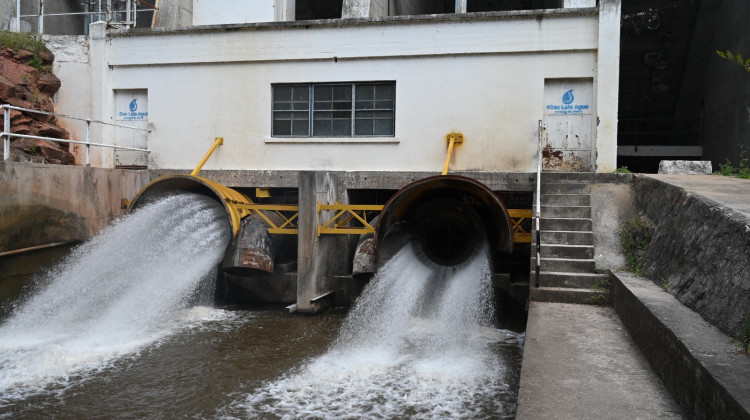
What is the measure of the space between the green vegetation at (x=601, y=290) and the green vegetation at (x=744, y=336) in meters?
3.32

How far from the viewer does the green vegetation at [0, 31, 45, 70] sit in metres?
13.0

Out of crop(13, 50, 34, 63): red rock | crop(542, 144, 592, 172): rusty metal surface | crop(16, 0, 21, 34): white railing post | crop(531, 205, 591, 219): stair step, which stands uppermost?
crop(16, 0, 21, 34): white railing post

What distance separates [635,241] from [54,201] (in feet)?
30.2

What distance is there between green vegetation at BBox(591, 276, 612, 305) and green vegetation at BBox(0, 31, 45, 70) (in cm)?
1230

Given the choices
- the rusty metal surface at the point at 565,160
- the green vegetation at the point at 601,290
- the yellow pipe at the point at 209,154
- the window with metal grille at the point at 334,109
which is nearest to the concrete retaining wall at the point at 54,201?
the yellow pipe at the point at 209,154

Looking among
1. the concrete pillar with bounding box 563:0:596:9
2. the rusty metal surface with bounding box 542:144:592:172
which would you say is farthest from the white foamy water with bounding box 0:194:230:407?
the concrete pillar with bounding box 563:0:596:9

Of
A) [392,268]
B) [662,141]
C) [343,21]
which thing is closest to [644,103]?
→ [662,141]

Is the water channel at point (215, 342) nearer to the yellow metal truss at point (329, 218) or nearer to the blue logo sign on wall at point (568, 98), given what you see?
the yellow metal truss at point (329, 218)

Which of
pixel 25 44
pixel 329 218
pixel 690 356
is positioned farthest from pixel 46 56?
pixel 690 356

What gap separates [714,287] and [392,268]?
587cm

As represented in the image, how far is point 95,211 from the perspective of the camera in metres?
11.1

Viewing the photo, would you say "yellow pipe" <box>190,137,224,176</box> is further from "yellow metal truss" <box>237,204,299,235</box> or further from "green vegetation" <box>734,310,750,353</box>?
"green vegetation" <box>734,310,750,353</box>

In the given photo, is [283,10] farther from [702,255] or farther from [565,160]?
[702,255]

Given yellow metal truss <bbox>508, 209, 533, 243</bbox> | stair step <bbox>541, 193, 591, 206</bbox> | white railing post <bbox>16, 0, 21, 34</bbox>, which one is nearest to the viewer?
stair step <bbox>541, 193, 591, 206</bbox>
